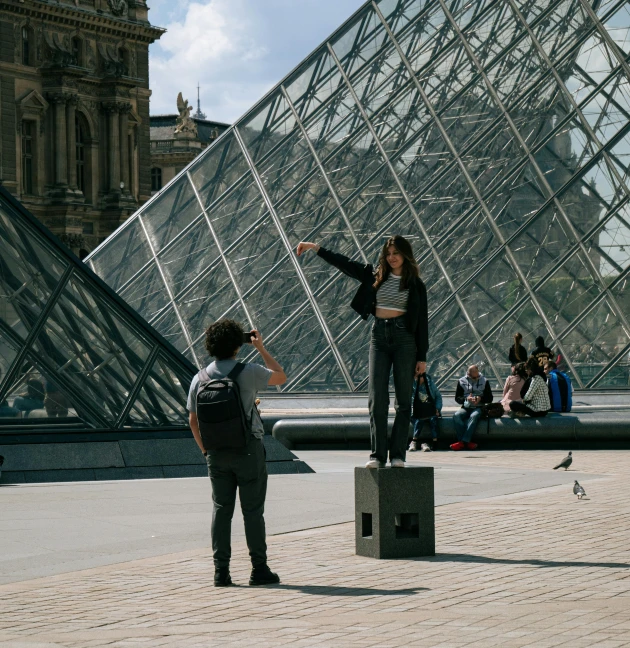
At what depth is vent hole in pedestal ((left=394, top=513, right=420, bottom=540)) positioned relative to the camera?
9.26m

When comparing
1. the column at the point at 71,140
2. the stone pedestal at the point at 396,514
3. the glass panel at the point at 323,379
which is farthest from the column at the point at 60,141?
the stone pedestal at the point at 396,514

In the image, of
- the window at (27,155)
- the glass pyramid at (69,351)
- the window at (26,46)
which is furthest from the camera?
the window at (27,155)

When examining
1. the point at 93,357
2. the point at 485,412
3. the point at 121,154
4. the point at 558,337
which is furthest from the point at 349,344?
the point at 121,154

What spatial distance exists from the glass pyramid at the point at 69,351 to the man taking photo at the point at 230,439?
23.7ft

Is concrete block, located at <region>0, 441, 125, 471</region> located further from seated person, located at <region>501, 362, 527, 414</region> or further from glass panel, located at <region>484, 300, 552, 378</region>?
glass panel, located at <region>484, 300, 552, 378</region>

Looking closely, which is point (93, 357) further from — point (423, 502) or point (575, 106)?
point (575, 106)

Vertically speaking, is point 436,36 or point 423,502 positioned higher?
point 436,36

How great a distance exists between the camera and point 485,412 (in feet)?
68.0

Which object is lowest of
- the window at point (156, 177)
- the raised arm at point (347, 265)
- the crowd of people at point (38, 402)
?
the crowd of people at point (38, 402)

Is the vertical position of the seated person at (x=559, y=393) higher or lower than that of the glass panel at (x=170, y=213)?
lower

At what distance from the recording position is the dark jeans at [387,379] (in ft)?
30.9

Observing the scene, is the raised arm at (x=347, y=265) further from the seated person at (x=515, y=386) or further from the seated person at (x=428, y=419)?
the seated person at (x=515, y=386)

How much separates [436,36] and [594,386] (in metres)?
7.87

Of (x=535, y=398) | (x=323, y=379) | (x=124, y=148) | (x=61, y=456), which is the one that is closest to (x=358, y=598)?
(x=61, y=456)
